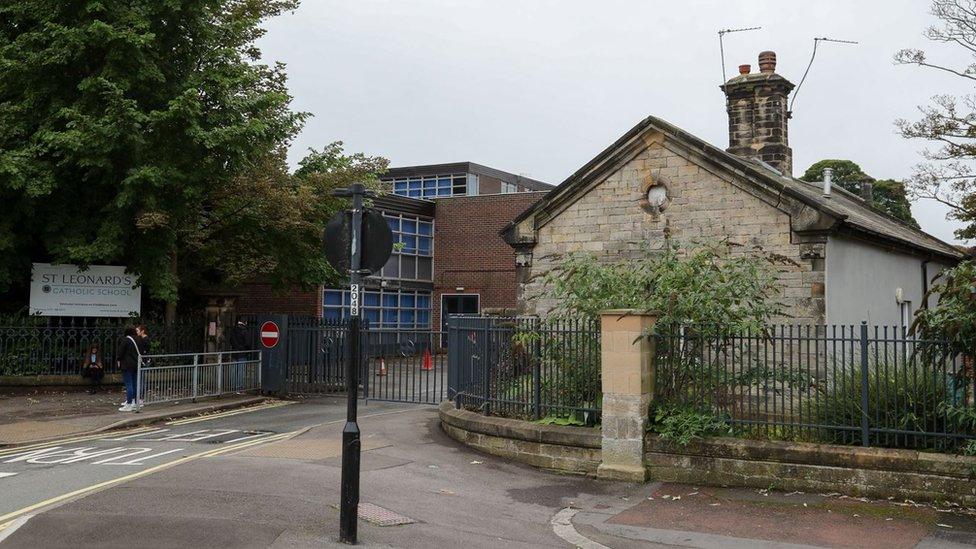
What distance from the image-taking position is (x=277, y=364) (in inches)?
773

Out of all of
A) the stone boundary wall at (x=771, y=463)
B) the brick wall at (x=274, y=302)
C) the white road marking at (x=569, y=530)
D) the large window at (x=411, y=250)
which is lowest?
the white road marking at (x=569, y=530)

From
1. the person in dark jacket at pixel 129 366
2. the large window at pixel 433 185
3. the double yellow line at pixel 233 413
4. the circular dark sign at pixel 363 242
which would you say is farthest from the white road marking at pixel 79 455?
the large window at pixel 433 185

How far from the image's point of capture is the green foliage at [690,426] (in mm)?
9781

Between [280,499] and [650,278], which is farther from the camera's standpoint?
[650,278]

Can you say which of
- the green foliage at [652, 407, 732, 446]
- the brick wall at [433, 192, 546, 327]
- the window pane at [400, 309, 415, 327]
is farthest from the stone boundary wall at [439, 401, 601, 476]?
the window pane at [400, 309, 415, 327]

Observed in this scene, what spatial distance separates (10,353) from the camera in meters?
19.5

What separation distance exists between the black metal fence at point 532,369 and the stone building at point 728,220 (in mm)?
2873

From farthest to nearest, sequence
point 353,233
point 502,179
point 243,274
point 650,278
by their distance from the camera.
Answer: point 502,179, point 243,274, point 650,278, point 353,233

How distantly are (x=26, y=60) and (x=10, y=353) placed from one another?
21.9ft

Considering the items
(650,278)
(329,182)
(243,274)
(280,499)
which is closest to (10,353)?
(243,274)

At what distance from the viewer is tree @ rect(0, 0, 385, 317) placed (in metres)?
18.2

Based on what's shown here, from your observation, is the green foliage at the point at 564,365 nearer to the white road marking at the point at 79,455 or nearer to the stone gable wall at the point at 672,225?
the stone gable wall at the point at 672,225

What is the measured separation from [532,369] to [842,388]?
393cm

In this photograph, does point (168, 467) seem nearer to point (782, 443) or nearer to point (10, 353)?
point (782, 443)
